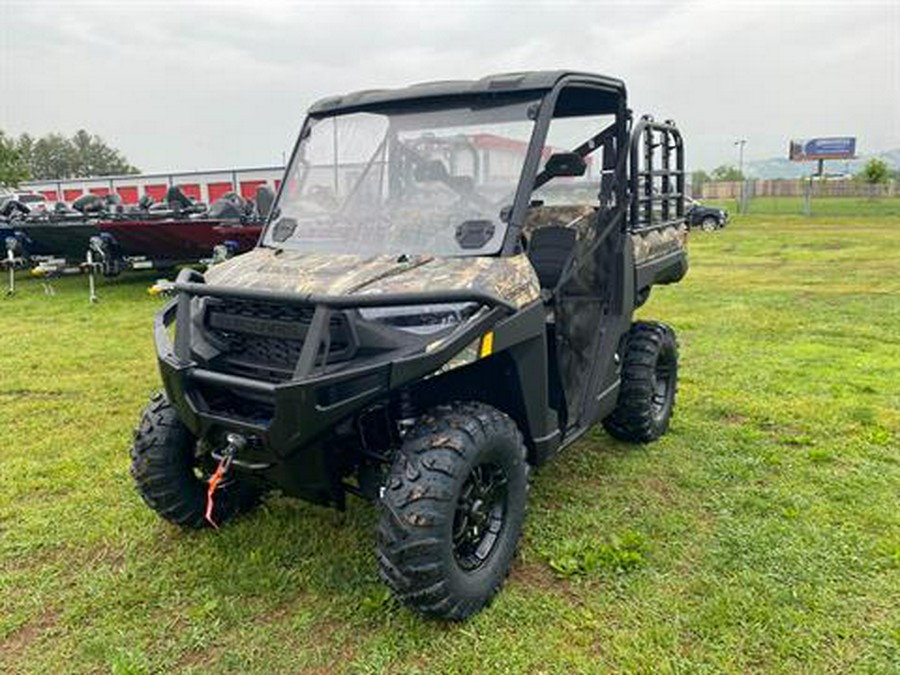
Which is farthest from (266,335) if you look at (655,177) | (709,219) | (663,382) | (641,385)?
(709,219)

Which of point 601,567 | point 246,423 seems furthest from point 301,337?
point 601,567

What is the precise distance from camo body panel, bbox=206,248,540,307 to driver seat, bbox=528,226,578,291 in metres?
0.50

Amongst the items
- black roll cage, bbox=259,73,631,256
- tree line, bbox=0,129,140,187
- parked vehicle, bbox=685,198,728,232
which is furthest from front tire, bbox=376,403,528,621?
tree line, bbox=0,129,140,187

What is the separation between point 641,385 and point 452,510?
209 cm

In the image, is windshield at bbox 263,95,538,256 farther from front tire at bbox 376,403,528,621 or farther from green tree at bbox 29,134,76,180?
green tree at bbox 29,134,76,180

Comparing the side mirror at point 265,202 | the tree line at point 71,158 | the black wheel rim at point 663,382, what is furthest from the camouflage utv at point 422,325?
the tree line at point 71,158

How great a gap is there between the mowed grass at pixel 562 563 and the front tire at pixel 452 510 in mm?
166

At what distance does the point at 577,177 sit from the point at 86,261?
1021 centimetres

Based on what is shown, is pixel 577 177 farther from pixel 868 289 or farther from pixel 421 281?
pixel 868 289

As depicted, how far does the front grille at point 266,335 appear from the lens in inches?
103

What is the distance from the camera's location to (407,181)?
3.41m

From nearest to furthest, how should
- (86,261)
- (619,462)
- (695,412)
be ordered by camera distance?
1. (619,462)
2. (695,412)
3. (86,261)

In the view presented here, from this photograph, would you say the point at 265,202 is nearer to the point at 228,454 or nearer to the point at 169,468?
the point at 169,468

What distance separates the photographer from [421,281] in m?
2.78
